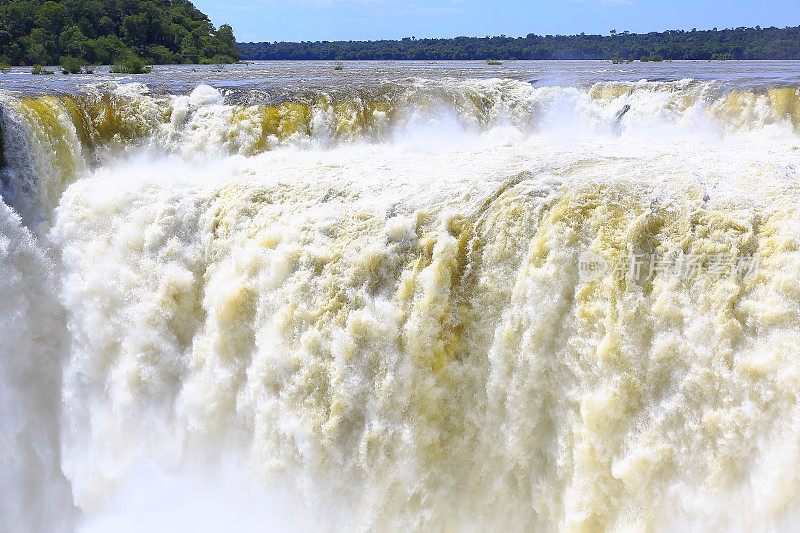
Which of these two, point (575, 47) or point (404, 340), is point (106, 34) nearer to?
point (404, 340)

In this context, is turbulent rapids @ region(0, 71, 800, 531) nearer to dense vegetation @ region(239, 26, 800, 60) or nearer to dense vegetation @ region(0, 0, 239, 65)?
dense vegetation @ region(0, 0, 239, 65)

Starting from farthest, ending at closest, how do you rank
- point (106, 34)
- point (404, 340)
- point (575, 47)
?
point (575, 47) → point (106, 34) → point (404, 340)

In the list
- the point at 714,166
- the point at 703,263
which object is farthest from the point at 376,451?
the point at 714,166

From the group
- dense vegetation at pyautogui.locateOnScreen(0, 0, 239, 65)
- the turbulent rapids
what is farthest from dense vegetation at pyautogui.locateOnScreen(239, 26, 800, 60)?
the turbulent rapids

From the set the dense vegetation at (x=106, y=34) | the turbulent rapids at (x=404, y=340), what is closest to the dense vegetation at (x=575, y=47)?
the dense vegetation at (x=106, y=34)

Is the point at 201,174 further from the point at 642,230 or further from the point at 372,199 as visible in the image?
the point at 642,230

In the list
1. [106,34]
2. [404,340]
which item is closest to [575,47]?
[106,34]

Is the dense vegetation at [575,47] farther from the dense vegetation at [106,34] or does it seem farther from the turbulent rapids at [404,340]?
the turbulent rapids at [404,340]
